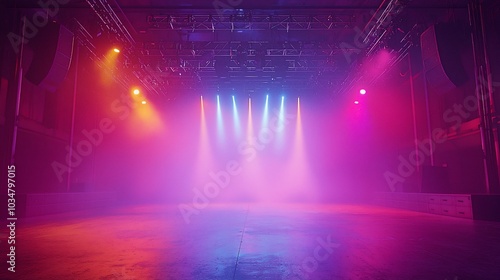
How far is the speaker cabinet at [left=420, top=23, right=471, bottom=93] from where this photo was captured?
292 inches

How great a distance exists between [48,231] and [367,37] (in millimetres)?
9169

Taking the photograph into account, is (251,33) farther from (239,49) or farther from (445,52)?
(445,52)

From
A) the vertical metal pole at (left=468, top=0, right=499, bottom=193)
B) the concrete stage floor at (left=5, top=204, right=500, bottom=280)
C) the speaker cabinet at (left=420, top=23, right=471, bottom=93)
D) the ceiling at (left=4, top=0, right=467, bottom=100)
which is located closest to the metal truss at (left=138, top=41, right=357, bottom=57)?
the ceiling at (left=4, top=0, right=467, bottom=100)

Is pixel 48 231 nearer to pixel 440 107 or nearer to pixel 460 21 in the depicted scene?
pixel 460 21

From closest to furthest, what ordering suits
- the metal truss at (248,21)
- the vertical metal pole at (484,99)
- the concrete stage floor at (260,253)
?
the concrete stage floor at (260,253) → the vertical metal pole at (484,99) → the metal truss at (248,21)

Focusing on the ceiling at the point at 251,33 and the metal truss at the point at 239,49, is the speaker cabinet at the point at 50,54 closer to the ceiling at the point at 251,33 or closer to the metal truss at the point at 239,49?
the ceiling at the point at 251,33

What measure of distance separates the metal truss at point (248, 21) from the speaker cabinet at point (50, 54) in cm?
214

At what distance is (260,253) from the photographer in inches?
134

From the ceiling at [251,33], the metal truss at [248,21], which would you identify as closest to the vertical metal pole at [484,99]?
the ceiling at [251,33]

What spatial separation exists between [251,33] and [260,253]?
7.77 meters

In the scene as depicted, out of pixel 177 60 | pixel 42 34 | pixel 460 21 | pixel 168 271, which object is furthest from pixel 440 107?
pixel 42 34

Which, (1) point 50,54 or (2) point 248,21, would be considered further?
(2) point 248,21

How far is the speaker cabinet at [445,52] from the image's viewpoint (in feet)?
24.3

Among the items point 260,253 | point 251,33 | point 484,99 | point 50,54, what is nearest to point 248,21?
point 251,33
